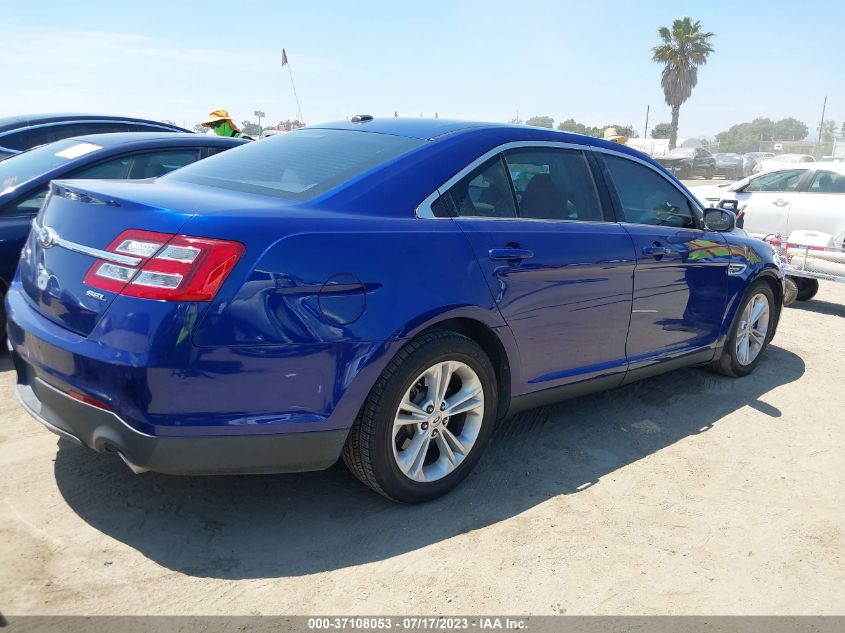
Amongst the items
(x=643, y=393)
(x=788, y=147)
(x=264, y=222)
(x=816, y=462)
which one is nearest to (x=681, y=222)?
(x=643, y=393)

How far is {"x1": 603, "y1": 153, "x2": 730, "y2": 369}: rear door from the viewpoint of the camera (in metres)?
4.00

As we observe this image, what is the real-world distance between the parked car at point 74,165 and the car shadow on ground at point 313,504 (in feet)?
6.27

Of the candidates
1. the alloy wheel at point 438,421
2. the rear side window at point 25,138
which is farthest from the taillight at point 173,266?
the rear side window at point 25,138

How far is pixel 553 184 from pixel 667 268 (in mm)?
962

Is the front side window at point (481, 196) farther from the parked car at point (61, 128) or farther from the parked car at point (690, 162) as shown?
the parked car at point (690, 162)

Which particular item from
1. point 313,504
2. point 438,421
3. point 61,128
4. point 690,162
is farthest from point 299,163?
point 690,162

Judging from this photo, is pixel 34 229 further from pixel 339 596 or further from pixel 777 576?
pixel 777 576

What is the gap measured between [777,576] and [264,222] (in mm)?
2386

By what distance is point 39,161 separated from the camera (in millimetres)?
5266

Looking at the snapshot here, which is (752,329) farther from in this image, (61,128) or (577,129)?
(577,129)

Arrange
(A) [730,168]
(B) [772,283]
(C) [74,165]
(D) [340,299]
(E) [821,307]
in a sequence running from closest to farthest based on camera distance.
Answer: (D) [340,299] < (C) [74,165] < (B) [772,283] < (E) [821,307] < (A) [730,168]

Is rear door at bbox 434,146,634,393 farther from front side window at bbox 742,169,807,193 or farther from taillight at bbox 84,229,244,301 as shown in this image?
front side window at bbox 742,169,807,193

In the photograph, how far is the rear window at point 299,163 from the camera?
2988mm

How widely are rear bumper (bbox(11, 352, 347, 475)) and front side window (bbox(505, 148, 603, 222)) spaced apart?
151 centimetres
